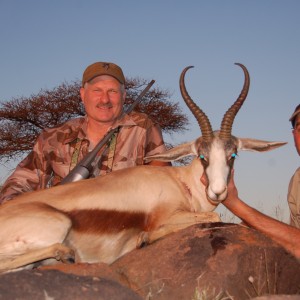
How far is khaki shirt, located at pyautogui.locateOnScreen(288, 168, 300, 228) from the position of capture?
4941 mm

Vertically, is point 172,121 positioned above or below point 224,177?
below

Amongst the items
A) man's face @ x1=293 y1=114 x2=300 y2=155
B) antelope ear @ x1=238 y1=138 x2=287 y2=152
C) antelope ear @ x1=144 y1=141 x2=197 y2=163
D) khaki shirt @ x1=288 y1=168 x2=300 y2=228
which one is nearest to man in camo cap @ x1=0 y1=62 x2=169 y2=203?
antelope ear @ x1=144 y1=141 x2=197 y2=163

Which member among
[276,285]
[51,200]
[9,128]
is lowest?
[9,128]

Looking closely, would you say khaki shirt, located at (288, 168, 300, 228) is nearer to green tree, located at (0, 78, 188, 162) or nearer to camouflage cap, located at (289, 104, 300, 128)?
camouflage cap, located at (289, 104, 300, 128)

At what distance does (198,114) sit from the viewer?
5188mm

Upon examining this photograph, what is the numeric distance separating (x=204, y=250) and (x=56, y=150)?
3058 millimetres

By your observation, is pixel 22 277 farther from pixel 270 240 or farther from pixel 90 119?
pixel 90 119

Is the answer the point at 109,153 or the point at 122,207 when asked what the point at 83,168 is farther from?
the point at 122,207

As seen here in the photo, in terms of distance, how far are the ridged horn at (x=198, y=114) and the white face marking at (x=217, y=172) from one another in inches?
5.1

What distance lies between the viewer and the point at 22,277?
2.51m

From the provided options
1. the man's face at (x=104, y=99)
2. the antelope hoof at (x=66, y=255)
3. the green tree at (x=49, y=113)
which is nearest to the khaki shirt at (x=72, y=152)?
the man's face at (x=104, y=99)

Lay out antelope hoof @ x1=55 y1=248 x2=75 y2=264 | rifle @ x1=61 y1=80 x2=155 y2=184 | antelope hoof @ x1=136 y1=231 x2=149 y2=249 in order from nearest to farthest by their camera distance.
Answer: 1. antelope hoof @ x1=55 y1=248 x2=75 y2=264
2. antelope hoof @ x1=136 y1=231 x2=149 y2=249
3. rifle @ x1=61 y1=80 x2=155 y2=184

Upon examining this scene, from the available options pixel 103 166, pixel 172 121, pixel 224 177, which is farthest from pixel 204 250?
pixel 172 121

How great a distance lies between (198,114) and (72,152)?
1766mm
